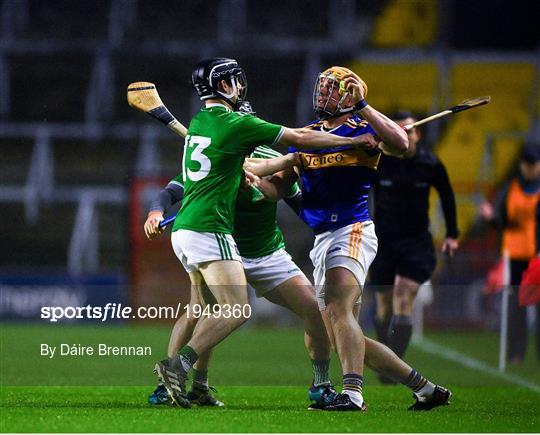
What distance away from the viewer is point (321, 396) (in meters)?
6.97

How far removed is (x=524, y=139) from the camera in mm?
17438

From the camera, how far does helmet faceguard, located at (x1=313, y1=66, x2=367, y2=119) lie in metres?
6.91

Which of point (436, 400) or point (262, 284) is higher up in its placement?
point (262, 284)

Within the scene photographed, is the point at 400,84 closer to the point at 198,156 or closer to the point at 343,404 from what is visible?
the point at 198,156

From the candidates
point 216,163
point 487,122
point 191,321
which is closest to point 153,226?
point 216,163

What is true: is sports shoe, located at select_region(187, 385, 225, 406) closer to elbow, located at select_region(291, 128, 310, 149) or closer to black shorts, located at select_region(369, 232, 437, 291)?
elbow, located at select_region(291, 128, 310, 149)

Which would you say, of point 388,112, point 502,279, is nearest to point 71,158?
point 388,112

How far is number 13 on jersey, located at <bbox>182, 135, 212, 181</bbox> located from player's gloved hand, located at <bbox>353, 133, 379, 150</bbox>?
0.74 metres

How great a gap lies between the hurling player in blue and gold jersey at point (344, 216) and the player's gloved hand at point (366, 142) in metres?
0.05

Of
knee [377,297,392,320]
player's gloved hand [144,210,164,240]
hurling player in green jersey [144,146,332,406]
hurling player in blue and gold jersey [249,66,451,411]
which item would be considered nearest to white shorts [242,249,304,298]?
hurling player in green jersey [144,146,332,406]

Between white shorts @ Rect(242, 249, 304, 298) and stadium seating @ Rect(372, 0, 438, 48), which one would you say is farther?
stadium seating @ Rect(372, 0, 438, 48)

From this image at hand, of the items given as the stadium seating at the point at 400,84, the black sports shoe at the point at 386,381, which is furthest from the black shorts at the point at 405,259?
the stadium seating at the point at 400,84

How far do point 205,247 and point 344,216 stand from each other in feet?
2.54

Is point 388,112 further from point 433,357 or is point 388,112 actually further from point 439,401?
point 439,401
